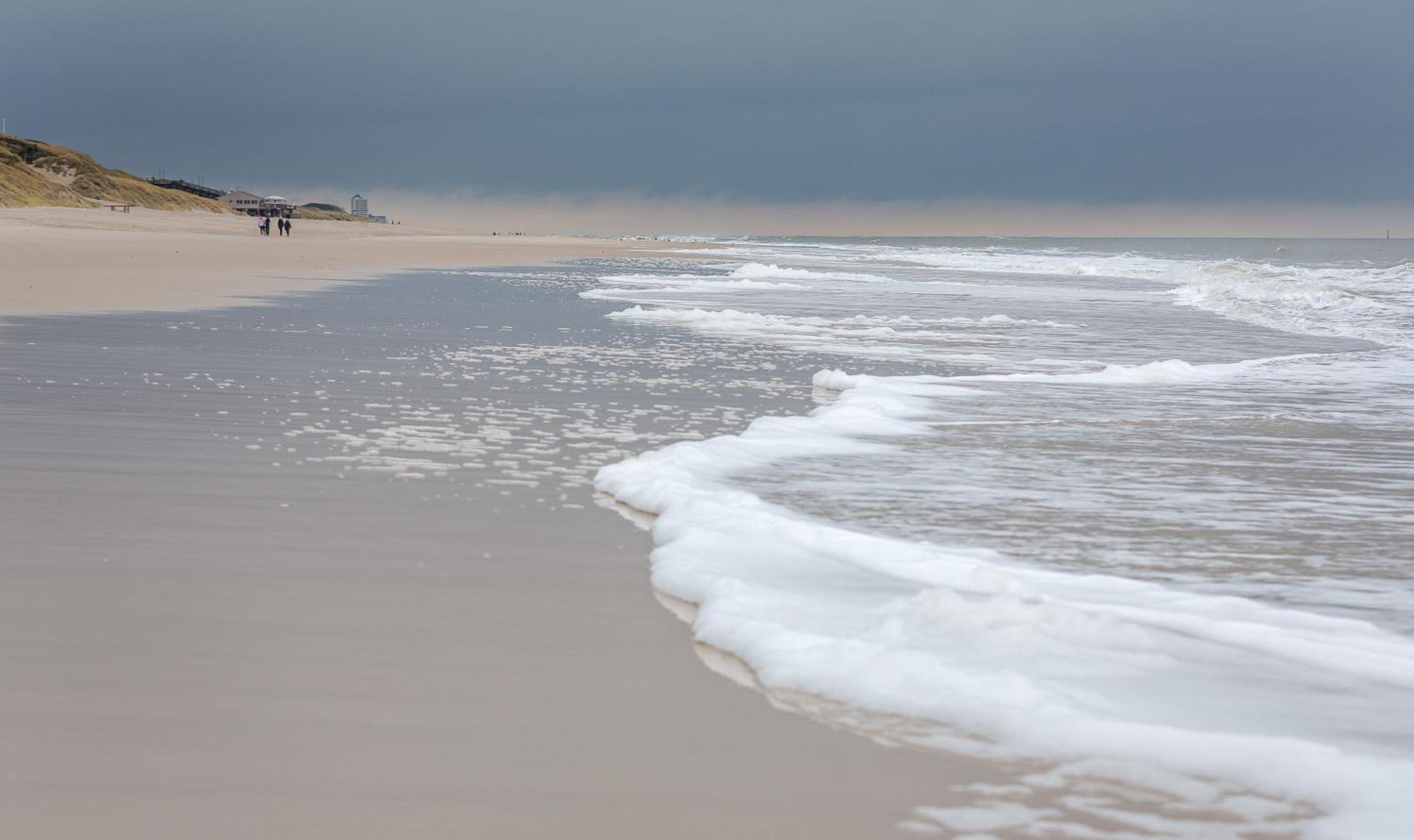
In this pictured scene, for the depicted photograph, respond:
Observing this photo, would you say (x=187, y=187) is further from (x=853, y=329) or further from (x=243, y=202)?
(x=853, y=329)

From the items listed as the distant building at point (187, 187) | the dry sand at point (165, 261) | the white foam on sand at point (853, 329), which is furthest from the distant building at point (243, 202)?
the white foam on sand at point (853, 329)

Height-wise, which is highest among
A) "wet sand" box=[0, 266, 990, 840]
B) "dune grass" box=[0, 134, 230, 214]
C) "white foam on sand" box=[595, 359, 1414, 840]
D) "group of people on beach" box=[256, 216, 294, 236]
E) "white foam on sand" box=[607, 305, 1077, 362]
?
"dune grass" box=[0, 134, 230, 214]

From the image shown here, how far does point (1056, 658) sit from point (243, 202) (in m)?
167

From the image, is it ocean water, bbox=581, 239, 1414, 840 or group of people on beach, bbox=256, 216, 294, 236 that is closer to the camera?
ocean water, bbox=581, 239, 1414, 840

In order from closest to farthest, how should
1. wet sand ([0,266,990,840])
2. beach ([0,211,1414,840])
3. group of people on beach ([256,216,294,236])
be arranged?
wet sand ([0,266,990,840])
beach ([0,211,1414,840])
group of people on beach ([256,216,294,236])

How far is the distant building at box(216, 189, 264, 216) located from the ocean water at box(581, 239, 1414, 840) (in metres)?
157

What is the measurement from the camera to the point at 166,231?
210 ft

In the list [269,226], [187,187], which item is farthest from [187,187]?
[269,226]

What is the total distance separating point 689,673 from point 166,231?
65.8 meters

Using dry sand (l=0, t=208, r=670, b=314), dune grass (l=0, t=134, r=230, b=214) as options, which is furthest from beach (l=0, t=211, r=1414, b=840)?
dune grass (l=0, t=134, r=230, b=214)

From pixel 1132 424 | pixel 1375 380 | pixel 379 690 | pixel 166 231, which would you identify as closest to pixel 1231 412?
pixel 1132 424

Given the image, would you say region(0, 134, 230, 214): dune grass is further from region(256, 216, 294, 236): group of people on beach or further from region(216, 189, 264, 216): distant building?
region(256, 216, 294, 236): group of people on beach

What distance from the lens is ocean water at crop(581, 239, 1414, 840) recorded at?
3469 millimetres

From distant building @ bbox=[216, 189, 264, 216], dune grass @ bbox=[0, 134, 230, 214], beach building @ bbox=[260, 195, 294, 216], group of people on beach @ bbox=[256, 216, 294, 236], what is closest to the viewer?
group of people on beach @ bbox=[256, 216, 294, 236]
